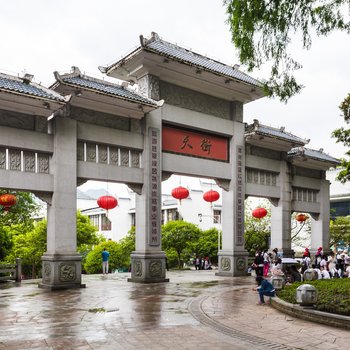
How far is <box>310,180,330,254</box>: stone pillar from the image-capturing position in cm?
2522

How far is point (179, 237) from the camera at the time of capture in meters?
35.5

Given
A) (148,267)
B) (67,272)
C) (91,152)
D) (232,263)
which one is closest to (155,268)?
(148,267)

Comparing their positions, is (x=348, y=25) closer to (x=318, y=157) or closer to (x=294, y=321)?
(x=294, y=321)

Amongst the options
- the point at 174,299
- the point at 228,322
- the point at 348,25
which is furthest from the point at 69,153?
the point at 348,25

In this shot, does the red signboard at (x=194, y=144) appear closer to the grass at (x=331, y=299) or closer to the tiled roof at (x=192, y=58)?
the tiled roof at (x=192, y=58)

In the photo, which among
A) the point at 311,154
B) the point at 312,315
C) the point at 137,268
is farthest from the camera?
the point at 311,154

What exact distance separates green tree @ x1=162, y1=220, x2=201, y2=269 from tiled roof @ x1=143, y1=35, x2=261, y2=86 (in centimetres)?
1789

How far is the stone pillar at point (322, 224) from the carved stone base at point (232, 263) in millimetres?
6803

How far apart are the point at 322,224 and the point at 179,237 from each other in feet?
43.3

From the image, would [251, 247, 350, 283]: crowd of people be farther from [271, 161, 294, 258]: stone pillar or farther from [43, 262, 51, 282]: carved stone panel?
[43, 262, 51, 282]: carved stone panel

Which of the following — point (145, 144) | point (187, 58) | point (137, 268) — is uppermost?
point (187, 58)

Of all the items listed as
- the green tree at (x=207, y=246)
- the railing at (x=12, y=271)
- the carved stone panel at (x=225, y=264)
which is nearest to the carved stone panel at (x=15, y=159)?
the railing at (x=12, y=271)

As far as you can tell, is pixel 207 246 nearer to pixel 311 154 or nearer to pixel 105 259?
pixel 311 154

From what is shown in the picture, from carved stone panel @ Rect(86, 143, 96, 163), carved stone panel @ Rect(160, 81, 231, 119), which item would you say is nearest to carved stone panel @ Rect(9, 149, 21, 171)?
carved stone panel @ Rect(86, 143, 96, 163)
